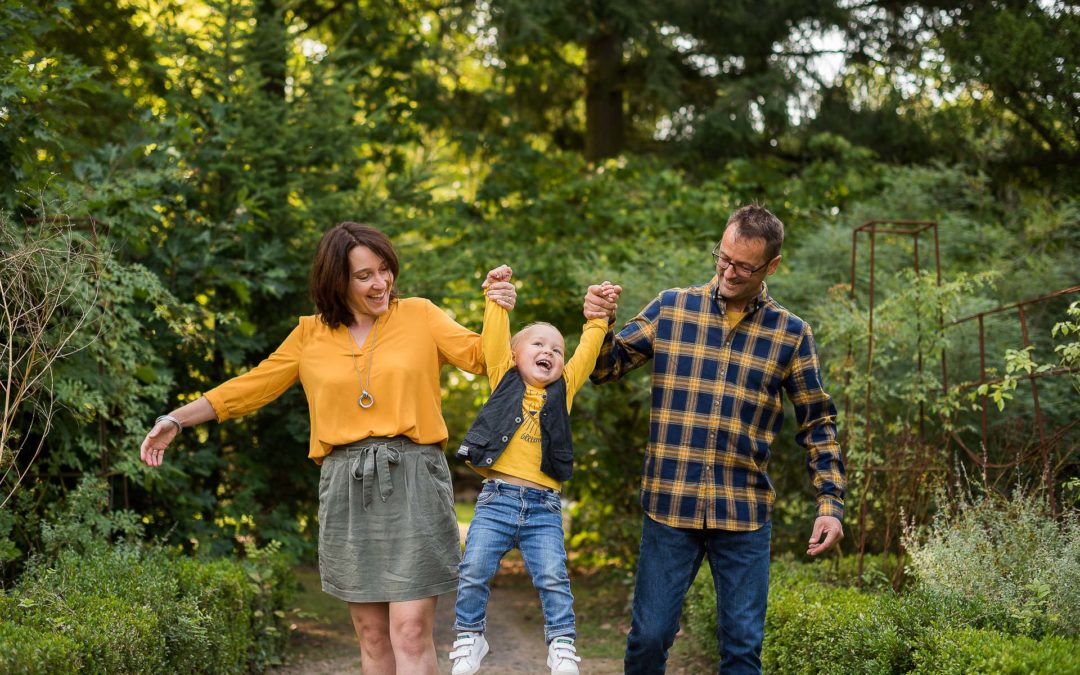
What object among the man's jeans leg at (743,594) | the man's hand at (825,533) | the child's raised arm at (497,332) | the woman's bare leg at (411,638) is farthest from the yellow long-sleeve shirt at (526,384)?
the man's hand at (825,533)

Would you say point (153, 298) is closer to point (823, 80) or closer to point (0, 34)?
point (0, 34)

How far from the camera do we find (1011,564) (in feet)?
14.1

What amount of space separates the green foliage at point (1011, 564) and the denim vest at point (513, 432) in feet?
5.66

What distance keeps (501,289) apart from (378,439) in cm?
66

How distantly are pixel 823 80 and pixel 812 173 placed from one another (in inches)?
48.4

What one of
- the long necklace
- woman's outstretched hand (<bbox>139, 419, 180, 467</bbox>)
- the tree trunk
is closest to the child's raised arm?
the long necklace

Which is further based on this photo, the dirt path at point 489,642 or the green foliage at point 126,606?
the dirt path at point 489,642

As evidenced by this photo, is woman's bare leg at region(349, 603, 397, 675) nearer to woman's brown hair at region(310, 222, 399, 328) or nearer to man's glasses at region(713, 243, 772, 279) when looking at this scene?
woman's brown hair at region(310, 222, 399, 328)

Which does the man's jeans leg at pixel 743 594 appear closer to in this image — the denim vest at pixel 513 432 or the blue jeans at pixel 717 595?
the blue jeans at pixel 717 595

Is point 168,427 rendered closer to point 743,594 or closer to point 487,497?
point 487,497

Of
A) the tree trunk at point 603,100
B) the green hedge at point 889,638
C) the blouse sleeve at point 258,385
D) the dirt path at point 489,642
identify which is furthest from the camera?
the tree trunk at point 603,100

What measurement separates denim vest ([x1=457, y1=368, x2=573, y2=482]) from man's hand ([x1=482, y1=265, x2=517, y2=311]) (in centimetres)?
29

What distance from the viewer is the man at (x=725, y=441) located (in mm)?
3572

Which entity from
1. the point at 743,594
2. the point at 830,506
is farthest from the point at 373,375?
the point at 830,506
